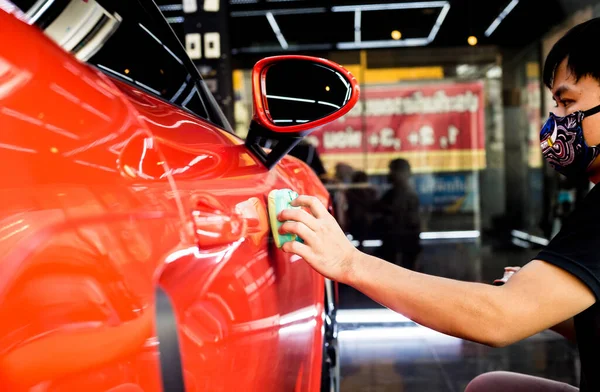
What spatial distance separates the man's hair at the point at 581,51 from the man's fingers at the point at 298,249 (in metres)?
0.75

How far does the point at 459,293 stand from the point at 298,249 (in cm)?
33

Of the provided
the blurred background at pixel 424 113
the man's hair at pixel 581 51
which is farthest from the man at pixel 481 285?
the blurred background at pixel 424 113

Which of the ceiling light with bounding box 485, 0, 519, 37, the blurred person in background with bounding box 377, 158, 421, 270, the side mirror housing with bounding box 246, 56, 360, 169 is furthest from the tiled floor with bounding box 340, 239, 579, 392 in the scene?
the ceiling light with bounding box 485, 0, 519, 37

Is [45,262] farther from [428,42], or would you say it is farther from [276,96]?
[428,42]

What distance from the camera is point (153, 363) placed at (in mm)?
616

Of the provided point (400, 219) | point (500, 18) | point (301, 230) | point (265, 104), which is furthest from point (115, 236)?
point (500, 18)

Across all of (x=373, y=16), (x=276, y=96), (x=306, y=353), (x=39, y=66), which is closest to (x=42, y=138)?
(x=39, y=66)

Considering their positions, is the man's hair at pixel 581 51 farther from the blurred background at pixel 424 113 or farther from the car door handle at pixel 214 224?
the blurred background at pixel 424 113

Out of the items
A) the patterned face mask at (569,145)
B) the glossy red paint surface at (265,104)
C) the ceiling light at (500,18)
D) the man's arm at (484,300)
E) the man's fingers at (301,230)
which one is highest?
the ceiling light at (500,18)

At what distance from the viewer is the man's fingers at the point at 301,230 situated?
1032mm

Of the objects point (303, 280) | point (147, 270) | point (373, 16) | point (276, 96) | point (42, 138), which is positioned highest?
point (373, 16)

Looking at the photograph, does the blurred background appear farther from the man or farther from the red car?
the red car

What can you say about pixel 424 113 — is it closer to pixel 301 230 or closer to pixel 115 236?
pixel 301 230

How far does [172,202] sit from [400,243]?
5.42 m
